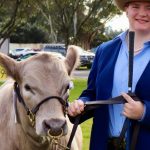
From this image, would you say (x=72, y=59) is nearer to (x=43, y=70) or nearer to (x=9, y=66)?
(x=43, y=70)

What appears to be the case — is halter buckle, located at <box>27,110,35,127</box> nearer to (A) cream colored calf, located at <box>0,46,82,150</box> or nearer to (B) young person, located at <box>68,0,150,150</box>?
(A) cream colored calf, located at <box>0,46,82,150</box>

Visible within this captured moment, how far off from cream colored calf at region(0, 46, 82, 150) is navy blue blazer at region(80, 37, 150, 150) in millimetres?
387

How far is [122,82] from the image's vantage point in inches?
172

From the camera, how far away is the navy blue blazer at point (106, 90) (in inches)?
165

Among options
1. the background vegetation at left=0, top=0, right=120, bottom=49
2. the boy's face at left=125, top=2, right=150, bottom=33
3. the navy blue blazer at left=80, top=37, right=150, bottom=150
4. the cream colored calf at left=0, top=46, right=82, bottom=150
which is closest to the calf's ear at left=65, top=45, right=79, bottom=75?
the cream colored calf at left=0, top=46, right=82, bottom=150

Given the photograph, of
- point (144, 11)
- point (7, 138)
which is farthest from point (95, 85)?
point (7, 138)

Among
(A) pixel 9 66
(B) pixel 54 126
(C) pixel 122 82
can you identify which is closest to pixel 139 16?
(C) pixel 122 82

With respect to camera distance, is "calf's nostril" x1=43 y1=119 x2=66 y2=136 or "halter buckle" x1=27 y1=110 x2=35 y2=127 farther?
"halter buckle" x1=27 y1=110 x2=35 y2=127

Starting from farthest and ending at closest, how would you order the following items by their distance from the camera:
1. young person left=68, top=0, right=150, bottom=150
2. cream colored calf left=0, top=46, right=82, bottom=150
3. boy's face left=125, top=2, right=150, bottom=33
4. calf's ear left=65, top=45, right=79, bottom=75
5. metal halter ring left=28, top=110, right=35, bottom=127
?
1. calf's ear left=65, top=45, right=79, bottom=75
2. metal halter ring left=28, top=110, right=35, bottom=127
3. cream colored calf left=0, top=46, right=82, bottom=150
4. boy's face left=125, top=2, right=150, bottom=33
5. young person left=68, top=0, right=150, bottom=150

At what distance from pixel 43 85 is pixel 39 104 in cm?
20

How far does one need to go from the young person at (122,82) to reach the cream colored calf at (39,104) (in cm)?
26

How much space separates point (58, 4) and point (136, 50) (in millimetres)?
25210

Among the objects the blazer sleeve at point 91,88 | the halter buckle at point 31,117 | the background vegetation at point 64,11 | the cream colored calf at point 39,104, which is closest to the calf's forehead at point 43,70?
the cream colored calf at point 39,104

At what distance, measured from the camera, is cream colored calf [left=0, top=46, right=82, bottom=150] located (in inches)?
193
